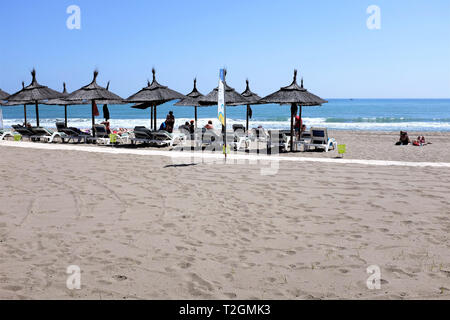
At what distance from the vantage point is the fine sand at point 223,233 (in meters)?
3.48

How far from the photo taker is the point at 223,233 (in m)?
4.82

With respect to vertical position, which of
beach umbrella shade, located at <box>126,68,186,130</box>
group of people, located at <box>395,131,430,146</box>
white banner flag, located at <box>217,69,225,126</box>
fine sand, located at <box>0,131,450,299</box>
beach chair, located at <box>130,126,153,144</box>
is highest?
beach umbrella shade, located at <box>126,68,186,130</box>

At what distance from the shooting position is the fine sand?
3.48 m

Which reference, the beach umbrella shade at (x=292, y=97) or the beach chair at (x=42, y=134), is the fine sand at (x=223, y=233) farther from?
the beach chair at (x=42, y=134)

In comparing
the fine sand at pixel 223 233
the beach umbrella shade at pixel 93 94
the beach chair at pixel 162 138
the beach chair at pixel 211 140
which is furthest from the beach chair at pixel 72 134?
A: the fine sand at pixel 223 233

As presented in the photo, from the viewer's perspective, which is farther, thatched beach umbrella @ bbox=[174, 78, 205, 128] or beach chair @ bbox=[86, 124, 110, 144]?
thatched beach umbrella @ bbox=[174, 78, 205, 128]

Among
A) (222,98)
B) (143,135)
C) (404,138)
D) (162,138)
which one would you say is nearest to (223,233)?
(222,98)

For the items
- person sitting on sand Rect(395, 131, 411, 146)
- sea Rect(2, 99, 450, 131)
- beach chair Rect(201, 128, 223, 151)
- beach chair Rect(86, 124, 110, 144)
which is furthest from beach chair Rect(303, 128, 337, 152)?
sea Rect(2, 99, 450, 131)

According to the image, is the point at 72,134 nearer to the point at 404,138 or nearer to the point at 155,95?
the point at 155,95

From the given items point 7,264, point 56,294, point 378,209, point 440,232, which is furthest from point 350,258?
point 7,264

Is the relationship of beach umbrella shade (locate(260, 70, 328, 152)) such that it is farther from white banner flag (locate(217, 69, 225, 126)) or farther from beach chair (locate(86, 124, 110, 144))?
beach chair (locate(86, 124, 110, 144))

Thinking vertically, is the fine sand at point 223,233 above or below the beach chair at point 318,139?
below
